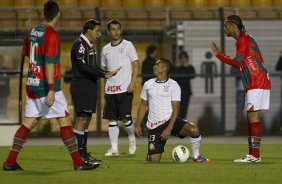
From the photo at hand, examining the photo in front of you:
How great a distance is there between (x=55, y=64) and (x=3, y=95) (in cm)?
970

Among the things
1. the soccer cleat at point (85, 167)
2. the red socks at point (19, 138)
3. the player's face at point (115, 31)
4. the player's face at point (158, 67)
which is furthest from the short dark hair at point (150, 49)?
the red socks at point (19, 138)

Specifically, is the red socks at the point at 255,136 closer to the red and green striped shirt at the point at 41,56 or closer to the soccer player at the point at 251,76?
the soccer player at the point at 251,76

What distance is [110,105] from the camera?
1683cm

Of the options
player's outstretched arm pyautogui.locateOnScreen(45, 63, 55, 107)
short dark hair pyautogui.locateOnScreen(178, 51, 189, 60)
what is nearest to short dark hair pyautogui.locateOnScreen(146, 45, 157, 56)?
short dark hair pyautogui.locateOnScreen(178, 51, 189, 60)

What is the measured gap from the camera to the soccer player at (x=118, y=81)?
16.7 meters

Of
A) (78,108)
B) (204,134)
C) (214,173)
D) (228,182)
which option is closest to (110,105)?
(78,108)

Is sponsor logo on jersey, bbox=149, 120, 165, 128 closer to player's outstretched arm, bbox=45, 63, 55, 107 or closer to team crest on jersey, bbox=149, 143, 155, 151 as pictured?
team crest on jersey, bbox=149, 143, 155, 151

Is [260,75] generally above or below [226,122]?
above

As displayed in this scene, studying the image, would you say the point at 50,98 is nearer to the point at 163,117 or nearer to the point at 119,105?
the point at 163,117

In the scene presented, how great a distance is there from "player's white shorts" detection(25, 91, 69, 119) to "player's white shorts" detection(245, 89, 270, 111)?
9.95 feet

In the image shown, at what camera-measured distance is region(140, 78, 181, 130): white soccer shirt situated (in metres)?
14.7

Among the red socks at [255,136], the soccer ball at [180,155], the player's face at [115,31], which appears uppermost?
the player's face at [115,31]

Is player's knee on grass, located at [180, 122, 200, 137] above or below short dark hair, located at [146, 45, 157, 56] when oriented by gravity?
below

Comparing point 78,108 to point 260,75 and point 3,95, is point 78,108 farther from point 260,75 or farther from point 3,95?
point 3,95
